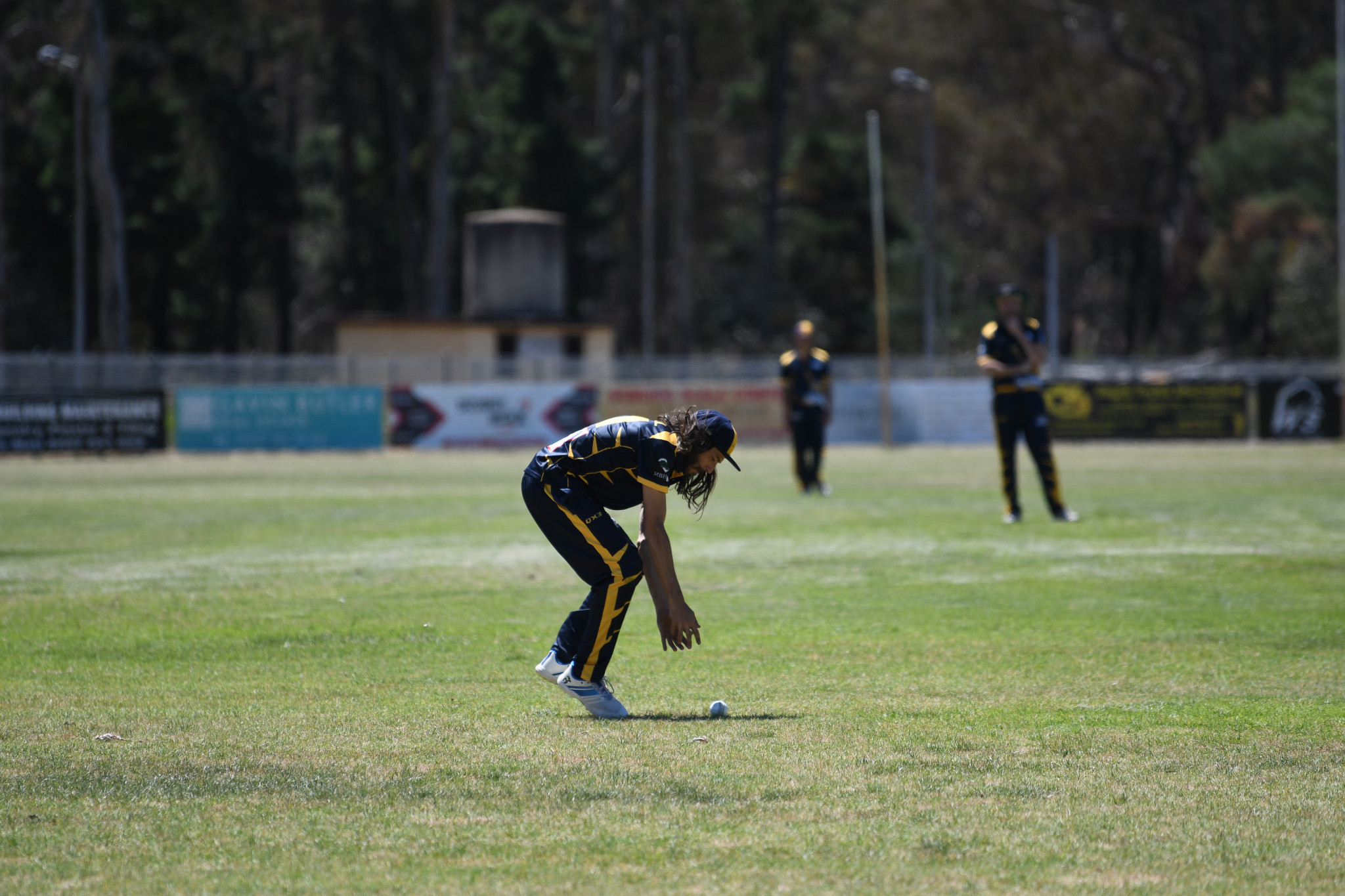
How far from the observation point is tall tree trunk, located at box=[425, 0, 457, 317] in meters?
49.5

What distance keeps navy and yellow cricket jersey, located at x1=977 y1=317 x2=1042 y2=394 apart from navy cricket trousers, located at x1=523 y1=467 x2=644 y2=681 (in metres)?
9.20

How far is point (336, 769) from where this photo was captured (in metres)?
5.79

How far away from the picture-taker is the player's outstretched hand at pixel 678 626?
21.5 feet

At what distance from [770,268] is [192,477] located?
122ft

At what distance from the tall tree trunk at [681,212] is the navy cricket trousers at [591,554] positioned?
156 ft

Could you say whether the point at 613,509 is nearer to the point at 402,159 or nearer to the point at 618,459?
the point at 618,459

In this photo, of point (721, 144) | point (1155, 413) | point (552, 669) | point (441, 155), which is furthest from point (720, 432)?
point (721, 144)

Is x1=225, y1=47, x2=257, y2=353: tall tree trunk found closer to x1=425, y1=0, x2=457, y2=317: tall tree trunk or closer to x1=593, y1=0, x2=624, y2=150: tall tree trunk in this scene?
x1=425, y1=0, x2=457, y2=317: tall tree trunk

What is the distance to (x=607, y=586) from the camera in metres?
6.77

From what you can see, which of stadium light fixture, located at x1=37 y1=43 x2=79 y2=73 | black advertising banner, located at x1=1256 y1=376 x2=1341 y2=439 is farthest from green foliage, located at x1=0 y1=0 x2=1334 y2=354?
black advertising banner, located at x1=1256 y1=376 x2=1341 y2=439

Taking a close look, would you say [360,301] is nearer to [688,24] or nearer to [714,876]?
[688,24]

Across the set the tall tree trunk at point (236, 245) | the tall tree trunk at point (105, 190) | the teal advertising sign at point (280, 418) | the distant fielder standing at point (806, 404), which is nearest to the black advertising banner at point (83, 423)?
the teal advertising sign at point (280, 418)

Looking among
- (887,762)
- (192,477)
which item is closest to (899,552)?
(887,762)

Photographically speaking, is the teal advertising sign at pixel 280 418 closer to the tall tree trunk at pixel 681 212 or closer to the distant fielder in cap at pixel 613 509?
the tall tree trunk at pixel 681 212
